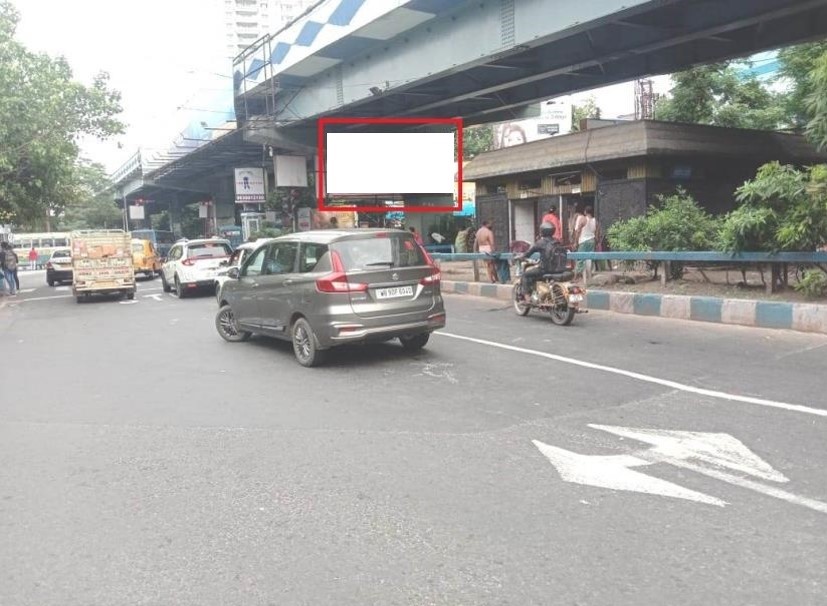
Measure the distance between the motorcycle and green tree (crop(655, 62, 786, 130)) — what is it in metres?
15.8

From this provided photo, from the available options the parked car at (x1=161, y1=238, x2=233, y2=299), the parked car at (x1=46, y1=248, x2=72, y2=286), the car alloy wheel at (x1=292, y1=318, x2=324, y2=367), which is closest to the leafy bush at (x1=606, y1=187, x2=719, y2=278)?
the car alloy wheel at (x1=292, y1=318, x2=324, y2=367)

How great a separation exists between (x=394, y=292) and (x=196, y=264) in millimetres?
12303

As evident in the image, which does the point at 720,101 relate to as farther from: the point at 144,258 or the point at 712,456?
the point at 144,258

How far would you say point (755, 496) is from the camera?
4086 mm

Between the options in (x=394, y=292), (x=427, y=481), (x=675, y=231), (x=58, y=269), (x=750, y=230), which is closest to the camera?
(x=427, y=481)

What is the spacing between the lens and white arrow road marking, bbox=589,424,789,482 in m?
4.52

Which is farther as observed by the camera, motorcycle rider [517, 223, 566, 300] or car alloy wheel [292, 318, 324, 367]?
motorcycle rider [517, 223, 566, 300]

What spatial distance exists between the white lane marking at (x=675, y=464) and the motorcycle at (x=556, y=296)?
5317 millimetres

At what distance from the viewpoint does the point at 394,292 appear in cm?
827

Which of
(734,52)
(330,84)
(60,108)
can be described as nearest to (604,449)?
(734,52)

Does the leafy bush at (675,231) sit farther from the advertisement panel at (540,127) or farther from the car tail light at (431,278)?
the advertisement panel at (540,127)

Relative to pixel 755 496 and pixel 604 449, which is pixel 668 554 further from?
pixel 604 449

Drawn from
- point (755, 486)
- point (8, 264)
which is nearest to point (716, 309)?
point (755, 486)

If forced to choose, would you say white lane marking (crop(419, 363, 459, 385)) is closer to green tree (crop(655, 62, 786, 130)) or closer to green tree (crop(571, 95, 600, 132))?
green tree (crop(655, 62, 786, 130))
